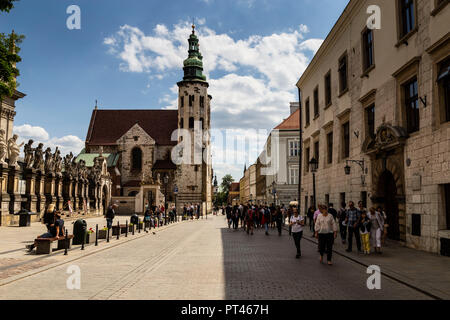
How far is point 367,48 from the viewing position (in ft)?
61.1

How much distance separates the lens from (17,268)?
968 centimetres

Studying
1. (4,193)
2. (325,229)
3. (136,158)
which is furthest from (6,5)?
(136,158)

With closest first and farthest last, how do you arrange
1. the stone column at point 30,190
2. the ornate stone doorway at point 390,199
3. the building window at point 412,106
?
1. the building window at point 412,106
2. the ornate stone doorway at point 390,199
3. the stone column at point 30,190

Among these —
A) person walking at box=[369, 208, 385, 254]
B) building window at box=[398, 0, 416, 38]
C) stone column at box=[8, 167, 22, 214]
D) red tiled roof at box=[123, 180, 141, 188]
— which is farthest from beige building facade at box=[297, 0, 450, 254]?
red tiled roof at box=[123, 180, 141, 188]

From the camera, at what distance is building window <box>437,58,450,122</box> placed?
11.9 meters

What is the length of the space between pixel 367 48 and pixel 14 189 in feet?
78.9

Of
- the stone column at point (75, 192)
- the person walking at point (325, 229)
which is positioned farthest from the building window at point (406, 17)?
the stone column at point (75, 192)

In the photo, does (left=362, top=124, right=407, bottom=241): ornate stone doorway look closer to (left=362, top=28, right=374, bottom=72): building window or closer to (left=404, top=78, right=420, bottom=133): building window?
(left=404, top=78, right=420, bottom=133): building window

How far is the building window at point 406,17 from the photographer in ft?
46.5

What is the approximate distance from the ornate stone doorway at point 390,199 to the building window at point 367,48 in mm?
5412

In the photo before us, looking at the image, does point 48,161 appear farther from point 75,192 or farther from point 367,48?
point 367,48

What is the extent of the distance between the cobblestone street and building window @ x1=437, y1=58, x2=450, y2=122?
564 cm

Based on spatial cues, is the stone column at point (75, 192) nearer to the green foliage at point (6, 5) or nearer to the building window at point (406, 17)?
the green foliage at point (6, 5)
